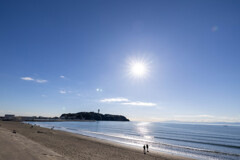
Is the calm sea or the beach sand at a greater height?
the beach sand

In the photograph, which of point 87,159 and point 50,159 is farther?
point 87,159

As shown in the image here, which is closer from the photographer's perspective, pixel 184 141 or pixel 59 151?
pixel 59 151

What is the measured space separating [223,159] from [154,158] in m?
12.7

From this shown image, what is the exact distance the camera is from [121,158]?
20984 mm

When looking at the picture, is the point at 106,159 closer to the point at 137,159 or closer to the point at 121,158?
the point at 121,158

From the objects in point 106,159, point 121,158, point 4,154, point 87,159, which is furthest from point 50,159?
point 121,158

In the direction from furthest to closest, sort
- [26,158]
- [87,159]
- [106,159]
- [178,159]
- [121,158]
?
[178,159]
[121,158]
[106,159]
[87,159]
[26,158]

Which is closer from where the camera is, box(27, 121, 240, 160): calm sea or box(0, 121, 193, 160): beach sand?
box(0, 121, 193, 160): beach sand

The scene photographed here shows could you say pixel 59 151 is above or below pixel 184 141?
above

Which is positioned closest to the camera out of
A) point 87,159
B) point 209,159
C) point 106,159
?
point 87,159

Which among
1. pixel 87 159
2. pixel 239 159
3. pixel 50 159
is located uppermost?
pixel 50 159

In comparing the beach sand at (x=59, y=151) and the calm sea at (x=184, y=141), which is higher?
the beach sand at (x=59, y=151)

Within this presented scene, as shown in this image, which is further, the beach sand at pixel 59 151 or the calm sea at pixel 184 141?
the calm sea at pixel 184 141

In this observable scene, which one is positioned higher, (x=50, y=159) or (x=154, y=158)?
(x=50, y=159)
